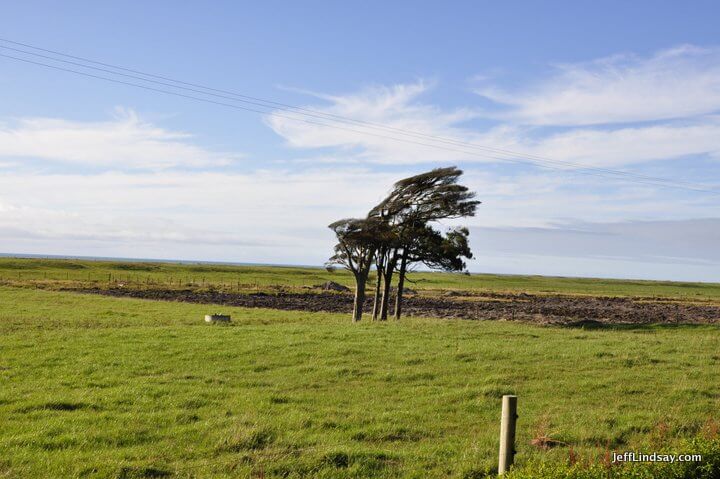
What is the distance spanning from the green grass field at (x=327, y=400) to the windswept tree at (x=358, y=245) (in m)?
12.7

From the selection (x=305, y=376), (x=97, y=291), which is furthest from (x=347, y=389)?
(x=97, y=291)

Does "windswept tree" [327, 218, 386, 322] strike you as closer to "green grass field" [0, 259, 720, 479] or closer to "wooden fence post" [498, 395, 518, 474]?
"green grass field" [0, 259, 720, 479]

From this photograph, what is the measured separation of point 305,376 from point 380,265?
81.1 ft

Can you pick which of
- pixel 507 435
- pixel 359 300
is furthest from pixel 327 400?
pixel 359 300

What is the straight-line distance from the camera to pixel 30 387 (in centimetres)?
1606

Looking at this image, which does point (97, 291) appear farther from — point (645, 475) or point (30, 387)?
point (645, 475)

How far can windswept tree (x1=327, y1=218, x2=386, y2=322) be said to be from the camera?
133 ft

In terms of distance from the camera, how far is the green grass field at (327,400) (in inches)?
419

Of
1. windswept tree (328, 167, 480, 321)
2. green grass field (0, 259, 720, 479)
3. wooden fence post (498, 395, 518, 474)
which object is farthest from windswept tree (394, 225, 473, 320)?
wooden fence post (498, 395, 518, 474)

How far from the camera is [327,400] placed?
15609 millimetres

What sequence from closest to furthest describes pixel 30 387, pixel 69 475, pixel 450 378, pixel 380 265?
pixel 69 475 → pixel 30 387 → pixel 450 378 → pixel 380 265

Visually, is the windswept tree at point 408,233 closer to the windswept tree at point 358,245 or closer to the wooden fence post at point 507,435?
the windswept tree at point 358,245

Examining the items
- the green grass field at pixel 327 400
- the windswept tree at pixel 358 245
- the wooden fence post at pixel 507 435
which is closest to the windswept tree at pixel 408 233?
the windswept tree at pixel 358 245

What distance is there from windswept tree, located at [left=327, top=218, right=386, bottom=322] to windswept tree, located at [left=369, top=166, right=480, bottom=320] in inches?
39.6
